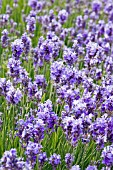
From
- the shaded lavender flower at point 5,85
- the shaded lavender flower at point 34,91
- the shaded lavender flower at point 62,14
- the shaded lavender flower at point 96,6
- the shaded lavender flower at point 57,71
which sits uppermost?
the shaded lavender flower at point 96,6

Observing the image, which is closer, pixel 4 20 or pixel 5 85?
pixel 5 85

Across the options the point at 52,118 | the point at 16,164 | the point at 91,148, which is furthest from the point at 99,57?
the point at 16,164

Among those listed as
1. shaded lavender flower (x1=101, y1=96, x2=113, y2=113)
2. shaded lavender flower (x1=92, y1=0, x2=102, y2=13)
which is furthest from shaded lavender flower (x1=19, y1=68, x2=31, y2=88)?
shaded lavender flower (x1=92, y1=0, x2=102, y2=13)

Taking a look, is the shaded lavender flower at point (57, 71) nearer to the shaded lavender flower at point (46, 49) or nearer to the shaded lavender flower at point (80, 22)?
the shaded lavender flower at point (46, 49)

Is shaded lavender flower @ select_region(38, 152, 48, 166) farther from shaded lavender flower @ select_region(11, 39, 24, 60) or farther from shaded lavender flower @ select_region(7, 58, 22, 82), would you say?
shaded lavender flower @ select_region(11, 39, 24, 60)

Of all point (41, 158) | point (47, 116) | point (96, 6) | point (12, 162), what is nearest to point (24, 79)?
point (47, 116)

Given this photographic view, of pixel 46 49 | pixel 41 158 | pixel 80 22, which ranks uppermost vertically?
pixel 80 22

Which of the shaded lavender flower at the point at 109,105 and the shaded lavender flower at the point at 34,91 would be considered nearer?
the shaded lavender flower at the point at 109,105

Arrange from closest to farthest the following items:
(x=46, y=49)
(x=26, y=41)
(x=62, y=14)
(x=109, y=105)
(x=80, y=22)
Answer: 1. (x=109, y=105)
2. (x=46, y=49)
3. (x=26, y=41)
4. (x=62, y=14)
5. (x=80, y=22)

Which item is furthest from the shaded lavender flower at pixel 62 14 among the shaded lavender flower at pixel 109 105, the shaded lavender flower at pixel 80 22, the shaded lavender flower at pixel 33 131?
the shaded lavender flower at pixel 33 131

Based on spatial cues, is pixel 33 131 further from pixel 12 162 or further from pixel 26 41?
pixel 26 41

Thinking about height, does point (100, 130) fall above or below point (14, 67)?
below
